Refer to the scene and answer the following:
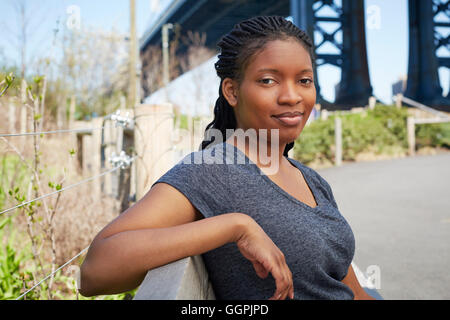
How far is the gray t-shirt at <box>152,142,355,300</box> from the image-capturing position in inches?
43.6

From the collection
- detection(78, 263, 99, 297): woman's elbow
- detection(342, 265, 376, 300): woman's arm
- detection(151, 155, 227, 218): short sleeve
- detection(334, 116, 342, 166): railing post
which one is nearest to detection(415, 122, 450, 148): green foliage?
detection(334, 116, 342, 166): railing post

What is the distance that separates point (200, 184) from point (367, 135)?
13.0m

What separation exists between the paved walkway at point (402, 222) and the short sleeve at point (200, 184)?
267cm

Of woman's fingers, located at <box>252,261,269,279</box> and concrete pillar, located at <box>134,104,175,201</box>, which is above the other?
concrete pillar, located at <box>134,104,175,201</box>

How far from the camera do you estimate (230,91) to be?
1.37 metres

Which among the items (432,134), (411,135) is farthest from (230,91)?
(432,134)

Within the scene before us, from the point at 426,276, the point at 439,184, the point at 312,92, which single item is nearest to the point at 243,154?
the point at 312,92

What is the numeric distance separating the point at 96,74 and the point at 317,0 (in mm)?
11968

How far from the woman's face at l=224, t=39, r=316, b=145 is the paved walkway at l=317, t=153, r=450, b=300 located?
99.9 inches

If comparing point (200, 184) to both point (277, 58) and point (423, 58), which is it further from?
point (423, 58)

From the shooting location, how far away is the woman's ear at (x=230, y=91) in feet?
4.45

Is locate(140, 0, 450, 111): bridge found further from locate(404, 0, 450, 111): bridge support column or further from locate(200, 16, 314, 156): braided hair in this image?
locate(200, 16, 314, 156): braided hair

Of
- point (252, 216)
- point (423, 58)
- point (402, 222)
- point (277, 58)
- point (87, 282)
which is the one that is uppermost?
point (423, 58)
